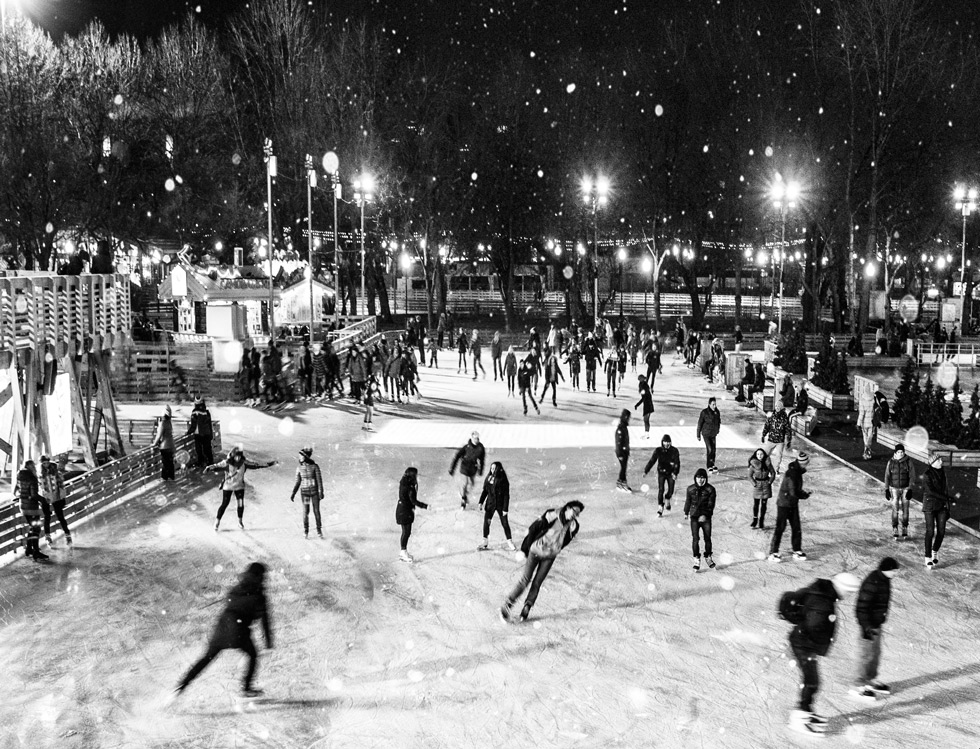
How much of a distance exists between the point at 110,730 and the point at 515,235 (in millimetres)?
43521

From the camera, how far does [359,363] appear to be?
2089 cm

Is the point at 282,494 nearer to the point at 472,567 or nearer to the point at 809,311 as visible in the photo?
the point at 472,567

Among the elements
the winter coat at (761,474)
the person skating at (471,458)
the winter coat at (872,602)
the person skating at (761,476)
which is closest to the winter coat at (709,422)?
the person skating at (761,476)

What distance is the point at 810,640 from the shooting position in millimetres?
6602

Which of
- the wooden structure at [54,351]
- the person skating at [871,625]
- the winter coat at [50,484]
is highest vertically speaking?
the wooden structure at [54,351]

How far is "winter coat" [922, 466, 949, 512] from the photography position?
991 centimetres

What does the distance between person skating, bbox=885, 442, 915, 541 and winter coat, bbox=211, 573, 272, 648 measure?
7.54 meters

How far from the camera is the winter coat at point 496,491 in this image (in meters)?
10.4

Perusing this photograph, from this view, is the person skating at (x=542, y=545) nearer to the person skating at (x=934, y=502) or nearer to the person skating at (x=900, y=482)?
the person skating at (x=934, y=502)

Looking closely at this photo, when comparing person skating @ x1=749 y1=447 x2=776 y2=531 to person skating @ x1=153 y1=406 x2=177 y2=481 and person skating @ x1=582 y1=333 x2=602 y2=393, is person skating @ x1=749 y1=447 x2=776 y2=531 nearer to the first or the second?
person skating @ x1=153 y1=406 x2=177 y2=481

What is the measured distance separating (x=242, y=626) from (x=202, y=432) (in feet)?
27.7

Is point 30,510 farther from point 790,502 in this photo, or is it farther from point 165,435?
point 790,502

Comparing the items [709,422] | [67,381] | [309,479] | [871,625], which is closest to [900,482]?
[709,422]

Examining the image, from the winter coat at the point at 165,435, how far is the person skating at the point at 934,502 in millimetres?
10273
